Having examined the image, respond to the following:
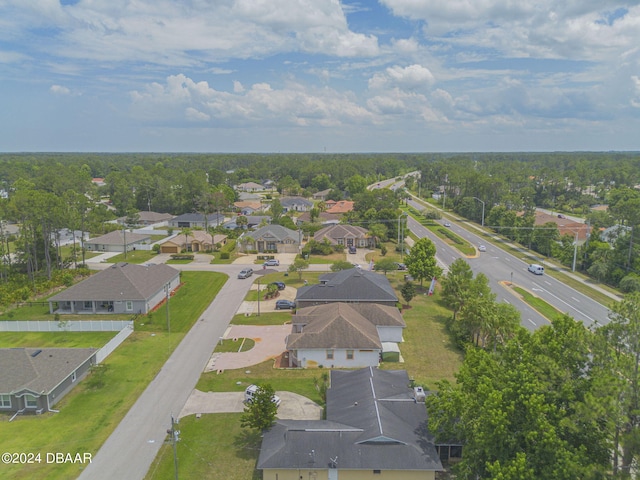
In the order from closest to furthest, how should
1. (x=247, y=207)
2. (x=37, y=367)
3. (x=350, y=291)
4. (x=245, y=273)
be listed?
(x=37, y=367) → (x=350, y=291) → (x=245, y=273) → (x=247, y=207)

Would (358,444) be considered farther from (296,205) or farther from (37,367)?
(296,205)

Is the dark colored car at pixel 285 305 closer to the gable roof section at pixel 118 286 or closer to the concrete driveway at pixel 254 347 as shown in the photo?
the concrete driveway at pixel 254 347

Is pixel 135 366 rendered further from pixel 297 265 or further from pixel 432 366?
pixel 297 265

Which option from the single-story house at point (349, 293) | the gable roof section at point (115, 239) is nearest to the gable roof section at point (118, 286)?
the single-story house at point (349, 293)

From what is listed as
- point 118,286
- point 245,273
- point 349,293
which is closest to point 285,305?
point 349,293

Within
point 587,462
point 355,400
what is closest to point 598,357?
Result: point 587,462

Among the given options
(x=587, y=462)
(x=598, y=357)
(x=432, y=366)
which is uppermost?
(x=598, y=357)
